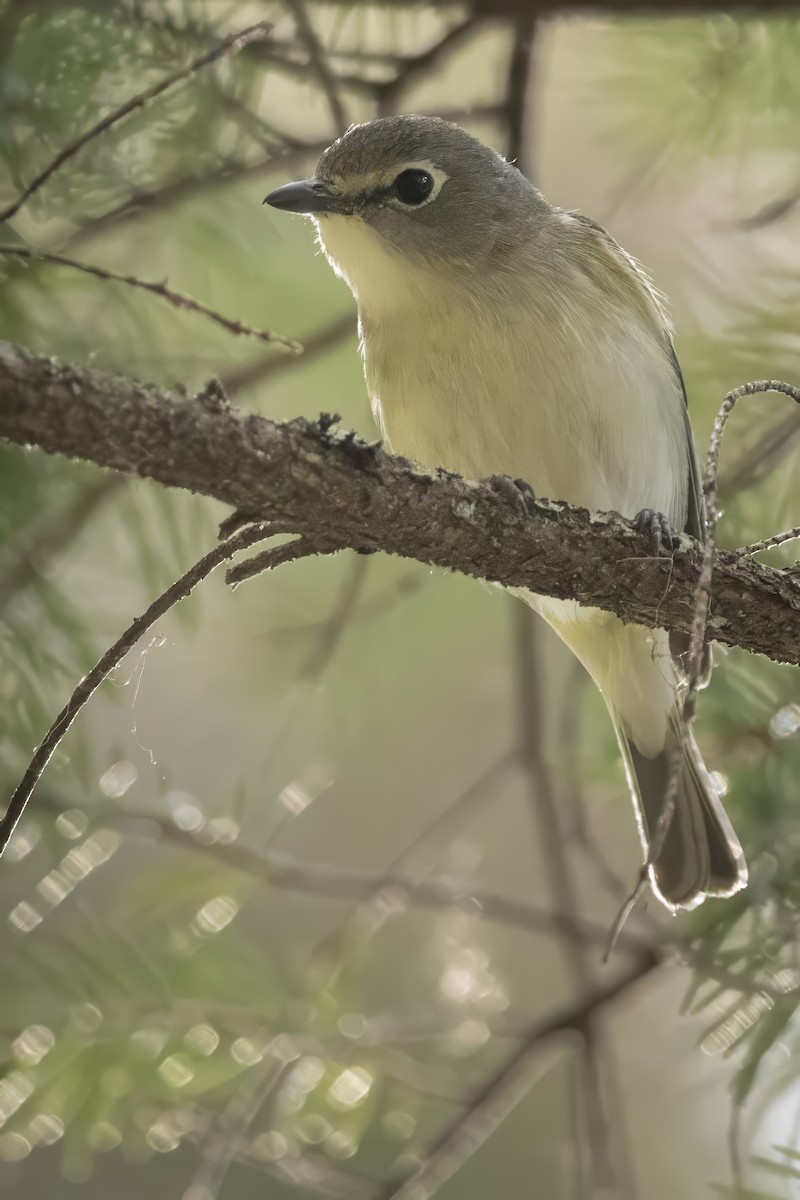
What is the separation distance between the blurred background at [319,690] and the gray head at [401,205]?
0.24 ft

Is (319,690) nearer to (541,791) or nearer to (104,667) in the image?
(541,791)

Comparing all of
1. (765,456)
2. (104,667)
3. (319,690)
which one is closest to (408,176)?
(765,456)

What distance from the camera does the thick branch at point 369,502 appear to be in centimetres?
84

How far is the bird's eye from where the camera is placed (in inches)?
76.2

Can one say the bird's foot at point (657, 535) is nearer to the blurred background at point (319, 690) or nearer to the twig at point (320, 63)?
the blurred background at point (319, 690)

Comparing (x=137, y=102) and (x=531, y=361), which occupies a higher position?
(x=531, y=361)

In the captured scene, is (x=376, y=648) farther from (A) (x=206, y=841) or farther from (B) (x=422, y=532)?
(B) (x=422, y=532)

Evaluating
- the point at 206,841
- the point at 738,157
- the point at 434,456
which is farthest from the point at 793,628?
the point at 738,157

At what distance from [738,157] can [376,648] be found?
3.37ft

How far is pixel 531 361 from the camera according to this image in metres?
1.72

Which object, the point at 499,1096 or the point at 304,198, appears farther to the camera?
the point at 304,198

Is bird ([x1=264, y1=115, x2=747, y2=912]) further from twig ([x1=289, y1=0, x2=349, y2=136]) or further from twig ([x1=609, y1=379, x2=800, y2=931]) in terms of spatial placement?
twig ([x1=609, y1=379, x2=800, y2=931])

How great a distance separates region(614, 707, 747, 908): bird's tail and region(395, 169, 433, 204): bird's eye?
88 centimetres

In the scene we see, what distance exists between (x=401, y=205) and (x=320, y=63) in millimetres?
257
